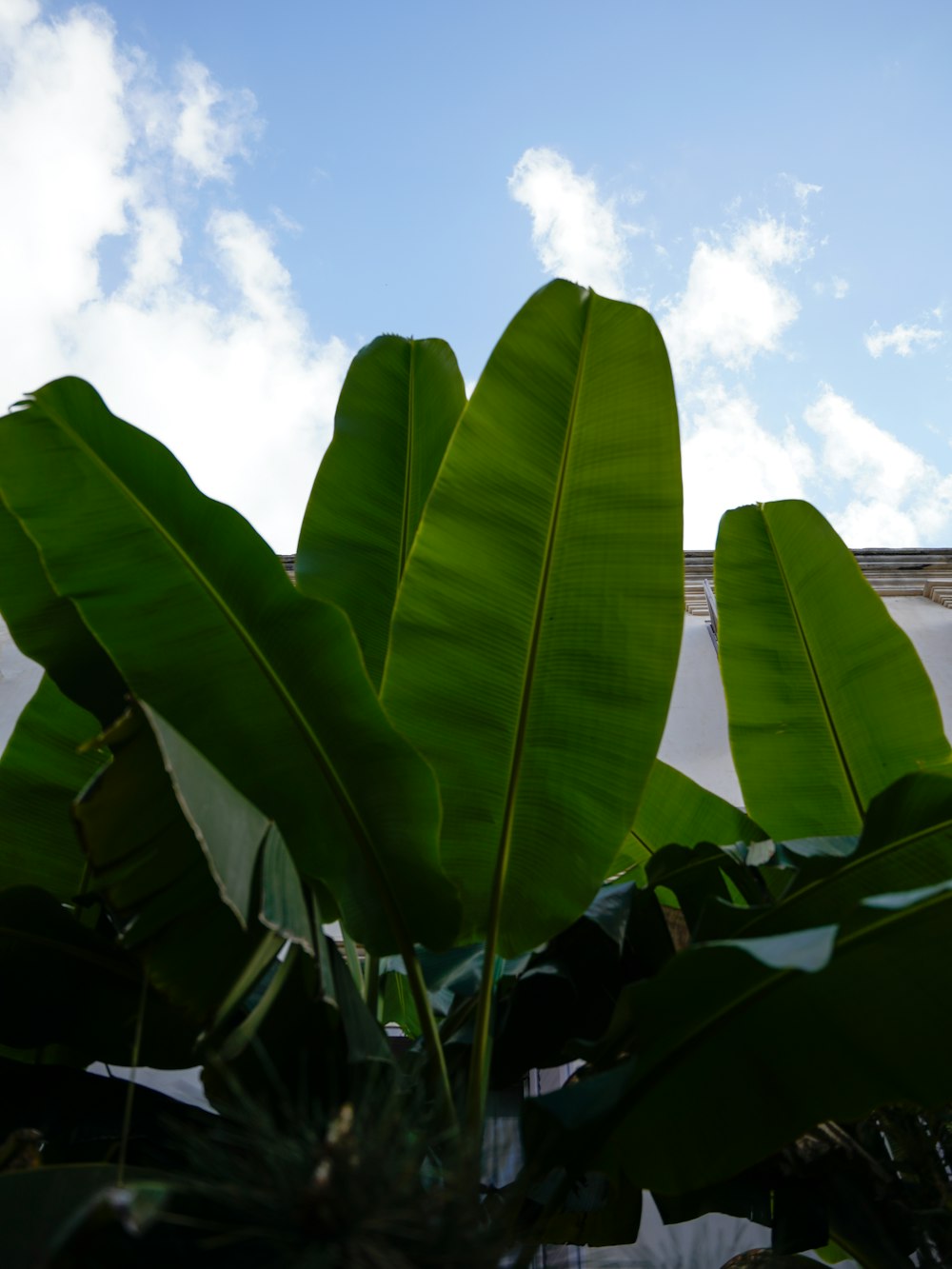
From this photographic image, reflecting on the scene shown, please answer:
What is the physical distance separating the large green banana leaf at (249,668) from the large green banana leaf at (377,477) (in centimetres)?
58

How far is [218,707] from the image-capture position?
1.77 metres

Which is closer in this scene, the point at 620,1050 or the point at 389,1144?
the point at 389,1144

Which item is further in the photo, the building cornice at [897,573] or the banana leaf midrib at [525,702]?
the building cornice at [897,573]

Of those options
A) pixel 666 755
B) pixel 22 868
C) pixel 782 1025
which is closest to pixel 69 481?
pixel 22 868

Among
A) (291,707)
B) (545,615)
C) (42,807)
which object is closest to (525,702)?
(545,615)

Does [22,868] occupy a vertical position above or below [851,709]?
below

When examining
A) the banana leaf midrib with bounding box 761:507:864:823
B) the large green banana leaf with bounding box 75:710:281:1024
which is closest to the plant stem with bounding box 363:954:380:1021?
the large green banana leaf with bounding box 75:710:281:1024

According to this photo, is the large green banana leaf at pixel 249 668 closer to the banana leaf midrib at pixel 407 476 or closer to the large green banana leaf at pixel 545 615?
the large green banana leaf at pixel 545 615

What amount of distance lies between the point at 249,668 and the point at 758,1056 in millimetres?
1064

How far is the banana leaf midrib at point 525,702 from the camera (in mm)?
1871

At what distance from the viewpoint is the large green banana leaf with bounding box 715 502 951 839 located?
2391 millimetres

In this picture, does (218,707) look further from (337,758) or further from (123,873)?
(123,873)

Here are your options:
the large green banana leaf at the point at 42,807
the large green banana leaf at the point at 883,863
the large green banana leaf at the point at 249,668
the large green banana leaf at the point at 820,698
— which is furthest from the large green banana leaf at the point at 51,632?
the large green banana leaf at the point at 820,698

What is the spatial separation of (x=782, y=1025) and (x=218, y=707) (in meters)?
1.06
